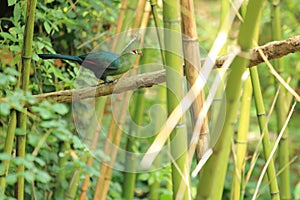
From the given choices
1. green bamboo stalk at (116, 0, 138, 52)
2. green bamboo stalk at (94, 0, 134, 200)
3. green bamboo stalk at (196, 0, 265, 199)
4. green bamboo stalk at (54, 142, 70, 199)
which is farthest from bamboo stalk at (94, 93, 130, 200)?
green bamboo stalk at (196, 0, 265, 199)

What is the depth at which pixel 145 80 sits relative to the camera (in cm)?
120

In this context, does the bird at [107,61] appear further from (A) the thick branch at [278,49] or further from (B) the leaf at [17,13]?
(A) the thick branch at [278,49]

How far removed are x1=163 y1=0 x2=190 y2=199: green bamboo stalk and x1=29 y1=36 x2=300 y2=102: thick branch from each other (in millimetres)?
168

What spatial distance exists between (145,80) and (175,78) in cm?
25

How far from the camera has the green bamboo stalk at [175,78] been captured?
94cm

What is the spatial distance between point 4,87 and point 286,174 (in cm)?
73

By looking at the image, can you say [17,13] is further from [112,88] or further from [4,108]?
[4,108]

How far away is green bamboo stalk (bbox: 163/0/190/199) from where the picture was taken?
3.09ft

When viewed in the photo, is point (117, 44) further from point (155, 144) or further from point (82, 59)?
point (155, 144)

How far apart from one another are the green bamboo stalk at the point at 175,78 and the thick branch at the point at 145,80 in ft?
0.55

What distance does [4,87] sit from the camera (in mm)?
1339

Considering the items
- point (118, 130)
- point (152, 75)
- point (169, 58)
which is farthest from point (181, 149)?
point (118, 130)

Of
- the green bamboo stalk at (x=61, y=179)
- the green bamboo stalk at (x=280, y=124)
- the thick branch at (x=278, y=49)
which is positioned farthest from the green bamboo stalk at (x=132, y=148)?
the thick branch at (x=278, y=49)

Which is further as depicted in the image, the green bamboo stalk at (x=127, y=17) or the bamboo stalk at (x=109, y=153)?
the bamboo stalk at (x=109, y=153)
